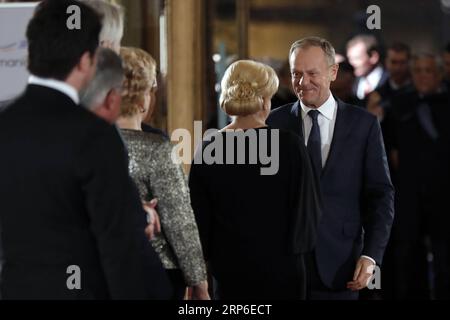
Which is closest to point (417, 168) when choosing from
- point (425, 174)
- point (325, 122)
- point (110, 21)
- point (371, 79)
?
point (425, 174)

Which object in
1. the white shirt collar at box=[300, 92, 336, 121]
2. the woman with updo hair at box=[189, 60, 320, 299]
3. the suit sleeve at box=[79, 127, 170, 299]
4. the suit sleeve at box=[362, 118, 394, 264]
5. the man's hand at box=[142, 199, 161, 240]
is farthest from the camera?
the white shirt collar at box=[300, 92, 336, 121]

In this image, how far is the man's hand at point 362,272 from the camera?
361 cm

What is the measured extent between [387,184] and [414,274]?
2332 mm

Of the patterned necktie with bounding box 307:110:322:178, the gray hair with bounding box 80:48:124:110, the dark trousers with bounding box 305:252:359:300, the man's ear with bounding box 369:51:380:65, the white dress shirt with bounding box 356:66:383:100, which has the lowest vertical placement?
the dark trousers with bounding box 305:252:359:300

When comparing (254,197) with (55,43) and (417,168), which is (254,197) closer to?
(55,43)

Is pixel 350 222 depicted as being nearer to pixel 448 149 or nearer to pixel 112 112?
pixel 112 112

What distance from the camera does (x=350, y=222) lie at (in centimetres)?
363

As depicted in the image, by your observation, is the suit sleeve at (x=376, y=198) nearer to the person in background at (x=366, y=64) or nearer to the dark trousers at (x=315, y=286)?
the dark trousers at (x=315, y=286)

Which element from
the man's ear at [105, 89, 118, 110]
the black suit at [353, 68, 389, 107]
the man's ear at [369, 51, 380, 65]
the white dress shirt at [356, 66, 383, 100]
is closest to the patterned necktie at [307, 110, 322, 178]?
the man's ear at [105, 89, 118, 110]

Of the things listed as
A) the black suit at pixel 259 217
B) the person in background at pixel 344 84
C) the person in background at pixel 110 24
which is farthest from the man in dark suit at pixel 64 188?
the person in background at pixel 344 84

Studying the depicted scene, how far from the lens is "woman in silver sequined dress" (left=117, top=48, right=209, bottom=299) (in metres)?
3.01

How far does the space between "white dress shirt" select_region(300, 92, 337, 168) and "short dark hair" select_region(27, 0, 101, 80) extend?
1.35 meters

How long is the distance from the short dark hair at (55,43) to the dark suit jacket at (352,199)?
135 centimetres

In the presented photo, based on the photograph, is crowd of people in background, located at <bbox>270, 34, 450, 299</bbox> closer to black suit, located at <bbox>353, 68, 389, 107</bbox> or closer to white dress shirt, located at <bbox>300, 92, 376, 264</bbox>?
black suit, located at <bbox>353, 68, 389, 107</bbox>
